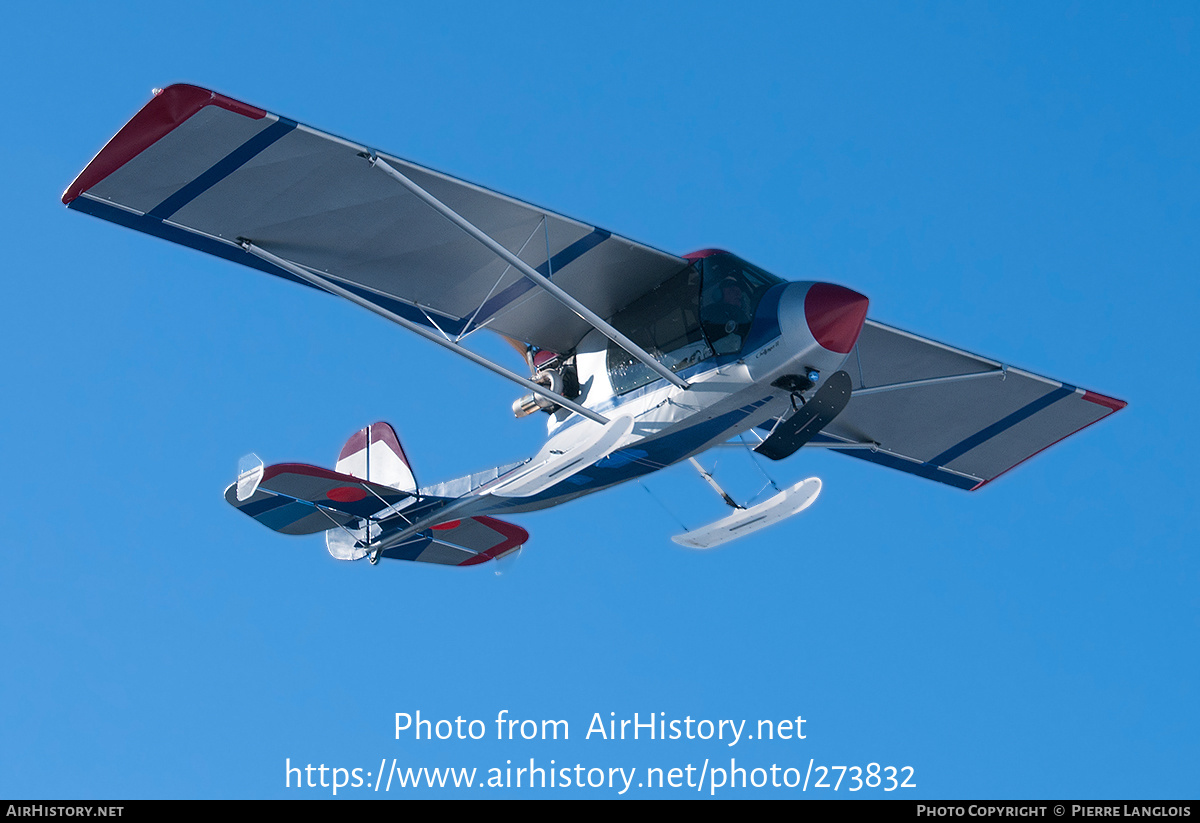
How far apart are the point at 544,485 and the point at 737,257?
12.7ft

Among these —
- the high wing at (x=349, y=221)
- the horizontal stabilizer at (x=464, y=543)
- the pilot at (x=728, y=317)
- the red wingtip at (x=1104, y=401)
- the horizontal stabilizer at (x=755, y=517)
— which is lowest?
the horizontal stabilizer at (x=755, y=517)

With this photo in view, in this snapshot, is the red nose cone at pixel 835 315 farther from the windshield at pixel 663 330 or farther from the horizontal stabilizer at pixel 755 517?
the horizontal stabilizer at pixel 755 517

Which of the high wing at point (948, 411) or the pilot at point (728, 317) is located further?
the high wing at point (948, 411)

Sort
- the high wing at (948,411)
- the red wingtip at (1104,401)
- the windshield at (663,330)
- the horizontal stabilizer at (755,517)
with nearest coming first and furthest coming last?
the windshield at (663,330), the horizontal stabilizer at (755,517), the high wing at (948,411), the red wingtip at (1104,401)

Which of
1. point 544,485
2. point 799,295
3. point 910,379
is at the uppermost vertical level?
point 910,379

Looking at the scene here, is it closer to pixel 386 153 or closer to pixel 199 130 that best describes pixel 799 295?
pixel 386 153

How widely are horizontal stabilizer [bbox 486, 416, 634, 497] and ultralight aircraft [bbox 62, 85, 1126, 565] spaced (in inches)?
1.4

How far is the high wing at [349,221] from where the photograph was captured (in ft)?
55.2

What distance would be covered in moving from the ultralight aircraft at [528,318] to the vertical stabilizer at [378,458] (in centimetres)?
155

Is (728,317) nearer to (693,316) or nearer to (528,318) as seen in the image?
(693,316)

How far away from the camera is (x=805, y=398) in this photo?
17.6 metres

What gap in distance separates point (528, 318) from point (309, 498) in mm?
4038

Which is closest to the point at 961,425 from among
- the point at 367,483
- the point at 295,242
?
the point at 367,483

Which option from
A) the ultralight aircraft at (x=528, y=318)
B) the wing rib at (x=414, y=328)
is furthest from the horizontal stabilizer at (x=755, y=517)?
the wing rib at (x=414, y=328)
